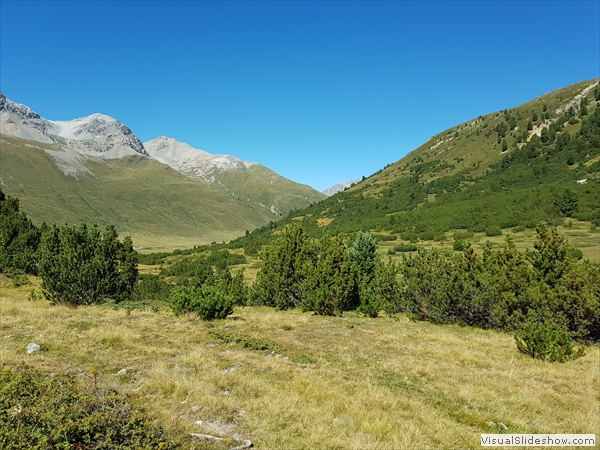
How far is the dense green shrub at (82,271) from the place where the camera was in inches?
802

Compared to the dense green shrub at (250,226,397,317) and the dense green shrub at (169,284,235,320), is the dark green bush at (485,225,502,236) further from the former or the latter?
the dense green shrub at (169,284,235,320)

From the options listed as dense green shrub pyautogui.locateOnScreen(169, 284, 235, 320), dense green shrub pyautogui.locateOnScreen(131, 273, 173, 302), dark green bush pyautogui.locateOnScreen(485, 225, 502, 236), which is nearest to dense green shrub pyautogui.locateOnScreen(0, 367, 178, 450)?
dense green shrub pyautogui.locateOnScreen(169, 284, 235, 320)

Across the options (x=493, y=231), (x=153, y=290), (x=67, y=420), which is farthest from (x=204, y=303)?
(x=493, y=231)

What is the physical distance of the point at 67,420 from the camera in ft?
16.1

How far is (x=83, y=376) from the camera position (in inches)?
310

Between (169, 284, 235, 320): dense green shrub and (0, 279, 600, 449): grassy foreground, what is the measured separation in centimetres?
203

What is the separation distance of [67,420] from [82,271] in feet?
60.3

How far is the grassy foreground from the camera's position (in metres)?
6.14

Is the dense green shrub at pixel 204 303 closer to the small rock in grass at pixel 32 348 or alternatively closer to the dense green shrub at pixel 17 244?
the small rock in grass at pixel 32 348

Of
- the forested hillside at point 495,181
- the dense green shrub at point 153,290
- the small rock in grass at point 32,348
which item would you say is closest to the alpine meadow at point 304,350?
the small rock in grass at point 32,348

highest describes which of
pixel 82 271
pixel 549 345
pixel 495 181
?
pixel 495 181

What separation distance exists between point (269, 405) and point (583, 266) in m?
17.0

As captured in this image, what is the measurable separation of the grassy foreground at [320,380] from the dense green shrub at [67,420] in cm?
56

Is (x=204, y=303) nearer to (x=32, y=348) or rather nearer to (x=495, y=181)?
(x=32, y=348)
